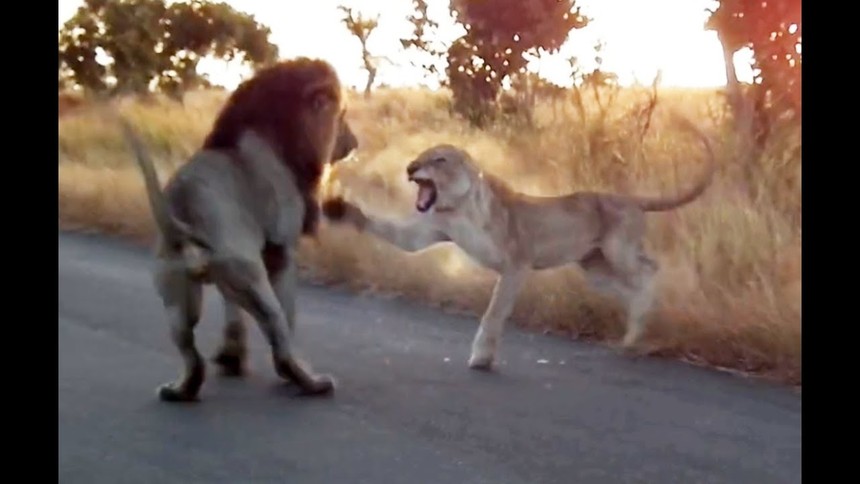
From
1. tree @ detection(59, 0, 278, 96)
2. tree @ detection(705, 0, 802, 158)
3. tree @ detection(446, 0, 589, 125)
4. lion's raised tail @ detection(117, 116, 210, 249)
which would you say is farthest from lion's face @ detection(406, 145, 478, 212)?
tree @ detection(59, 0, 278, 96)

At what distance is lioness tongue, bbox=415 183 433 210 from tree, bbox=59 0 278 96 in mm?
12438

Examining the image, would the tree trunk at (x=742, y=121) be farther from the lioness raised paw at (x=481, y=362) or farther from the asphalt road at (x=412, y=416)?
the lioness raised paw at (x=481, y=362)

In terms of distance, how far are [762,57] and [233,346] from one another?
257 inches

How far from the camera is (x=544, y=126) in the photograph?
46.1 ft

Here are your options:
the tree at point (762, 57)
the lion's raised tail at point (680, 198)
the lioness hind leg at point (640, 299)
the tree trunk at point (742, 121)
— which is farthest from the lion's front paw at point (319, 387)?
the tree at point (762, 57)

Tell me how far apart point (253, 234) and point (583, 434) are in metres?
1.71

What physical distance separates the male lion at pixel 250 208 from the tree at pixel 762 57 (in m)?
5.51

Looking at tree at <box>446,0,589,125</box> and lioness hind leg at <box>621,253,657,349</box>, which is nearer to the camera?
lioness hind leg at <box>621,253,657,349</box>

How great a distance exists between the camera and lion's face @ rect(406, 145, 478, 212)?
24.6 ft

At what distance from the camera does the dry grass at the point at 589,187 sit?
793 cm

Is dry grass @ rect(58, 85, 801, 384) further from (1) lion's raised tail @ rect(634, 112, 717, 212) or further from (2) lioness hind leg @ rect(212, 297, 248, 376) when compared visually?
(2) lioness hind leg @ rect(212, 297, 248, 376)

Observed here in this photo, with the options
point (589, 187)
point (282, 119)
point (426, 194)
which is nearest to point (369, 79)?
point (589, 187)

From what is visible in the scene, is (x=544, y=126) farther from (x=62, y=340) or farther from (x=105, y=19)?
(x=105, y=19)
